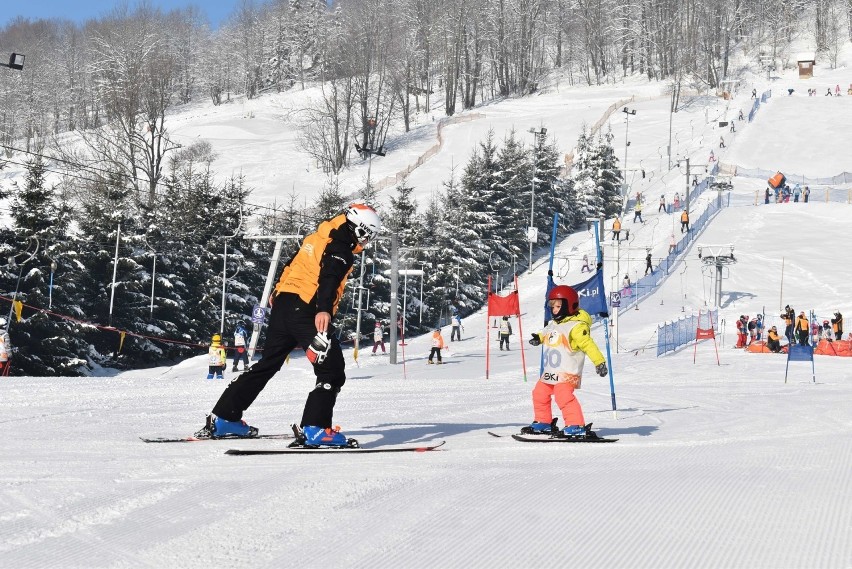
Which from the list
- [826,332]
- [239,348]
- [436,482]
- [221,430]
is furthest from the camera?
[826,332]

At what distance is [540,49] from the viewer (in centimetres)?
12569

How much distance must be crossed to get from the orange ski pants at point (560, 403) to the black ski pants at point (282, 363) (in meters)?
1.74

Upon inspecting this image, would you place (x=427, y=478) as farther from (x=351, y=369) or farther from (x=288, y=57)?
(x=288, y=57)

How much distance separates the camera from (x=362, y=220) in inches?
246

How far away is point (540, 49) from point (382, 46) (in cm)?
3495

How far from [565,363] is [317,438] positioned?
2069 mm

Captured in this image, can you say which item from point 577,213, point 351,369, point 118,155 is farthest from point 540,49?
point 351,369

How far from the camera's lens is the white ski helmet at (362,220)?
20.5 feet

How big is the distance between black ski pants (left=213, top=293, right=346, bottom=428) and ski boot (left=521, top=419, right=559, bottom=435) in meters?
1.64

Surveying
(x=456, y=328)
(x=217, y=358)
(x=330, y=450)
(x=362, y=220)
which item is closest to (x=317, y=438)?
(x=330, y=450)

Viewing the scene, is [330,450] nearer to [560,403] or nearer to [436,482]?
[436,482]

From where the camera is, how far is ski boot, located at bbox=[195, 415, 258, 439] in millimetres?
6629

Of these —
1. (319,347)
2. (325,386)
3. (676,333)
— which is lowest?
(676,333)

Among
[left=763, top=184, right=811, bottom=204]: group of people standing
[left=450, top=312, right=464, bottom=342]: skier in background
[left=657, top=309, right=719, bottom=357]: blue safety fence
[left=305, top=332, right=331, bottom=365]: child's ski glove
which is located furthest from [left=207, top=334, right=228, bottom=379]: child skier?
[left=763, top=184, right=811, bottom=204]: group of people standing
